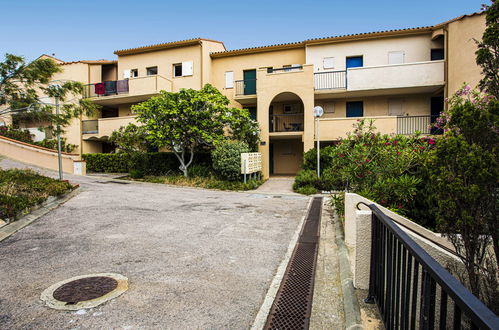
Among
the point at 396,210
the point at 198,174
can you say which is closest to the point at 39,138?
the point at 198,174

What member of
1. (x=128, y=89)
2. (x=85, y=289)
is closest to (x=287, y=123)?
(x=128, y=89)

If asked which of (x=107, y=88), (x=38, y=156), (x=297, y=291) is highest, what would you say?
(x=107, y=88)

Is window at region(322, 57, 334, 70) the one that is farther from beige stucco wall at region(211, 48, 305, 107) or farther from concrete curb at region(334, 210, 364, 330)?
concrete curb at region(334, 210, 364, 330)

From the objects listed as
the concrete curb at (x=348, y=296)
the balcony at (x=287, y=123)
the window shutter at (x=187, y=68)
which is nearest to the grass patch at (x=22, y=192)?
the concrete curb at (x=348, y=296)

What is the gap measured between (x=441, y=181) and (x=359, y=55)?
56.0 feet

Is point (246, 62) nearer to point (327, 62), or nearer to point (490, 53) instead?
point (327, 62)

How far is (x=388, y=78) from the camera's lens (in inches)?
640

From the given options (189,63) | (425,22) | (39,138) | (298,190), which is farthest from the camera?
(39,138)

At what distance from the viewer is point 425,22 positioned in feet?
55.8

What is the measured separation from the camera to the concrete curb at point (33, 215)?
20.1 feet

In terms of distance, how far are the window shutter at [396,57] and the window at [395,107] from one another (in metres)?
2.32

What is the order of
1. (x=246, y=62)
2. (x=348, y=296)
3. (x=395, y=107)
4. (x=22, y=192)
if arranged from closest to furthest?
(x=348, y=296)
(x=22, y=192)
(x=395, y=107)
(x=246, y=62)

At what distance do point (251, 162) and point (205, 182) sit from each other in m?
2.58

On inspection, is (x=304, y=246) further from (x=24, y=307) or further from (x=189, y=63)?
(x=189, y=63)
